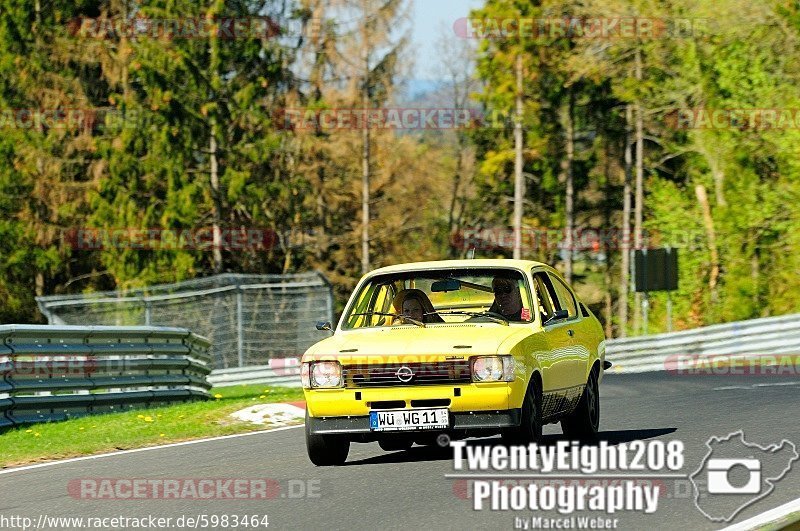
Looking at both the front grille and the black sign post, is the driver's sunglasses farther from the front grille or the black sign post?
the black sign post

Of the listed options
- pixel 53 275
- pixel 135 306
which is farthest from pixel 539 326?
pixel 53 275

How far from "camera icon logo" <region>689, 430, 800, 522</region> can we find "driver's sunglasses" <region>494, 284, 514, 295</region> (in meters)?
2.01

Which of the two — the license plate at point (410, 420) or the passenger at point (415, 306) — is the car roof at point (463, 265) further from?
the license plate at point (410, 420)

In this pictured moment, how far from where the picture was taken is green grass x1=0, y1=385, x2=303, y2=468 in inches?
542

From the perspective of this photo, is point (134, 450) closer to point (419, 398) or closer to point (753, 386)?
point (419, 398)

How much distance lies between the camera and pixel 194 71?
165 ft

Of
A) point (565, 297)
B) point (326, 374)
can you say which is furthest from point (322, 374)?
point (565, 297)

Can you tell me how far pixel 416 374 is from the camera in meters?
10.9

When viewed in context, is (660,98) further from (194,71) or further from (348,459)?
(348,459)

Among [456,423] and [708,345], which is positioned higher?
[456,423]

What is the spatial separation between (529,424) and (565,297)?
254 cm

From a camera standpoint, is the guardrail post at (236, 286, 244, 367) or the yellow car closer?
the yellow car

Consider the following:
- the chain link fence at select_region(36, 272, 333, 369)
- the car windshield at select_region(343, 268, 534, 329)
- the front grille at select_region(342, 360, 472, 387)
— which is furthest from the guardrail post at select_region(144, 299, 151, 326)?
the front grille at select_region(342, 360, 472, 387)

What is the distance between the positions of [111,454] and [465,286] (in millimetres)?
3523
